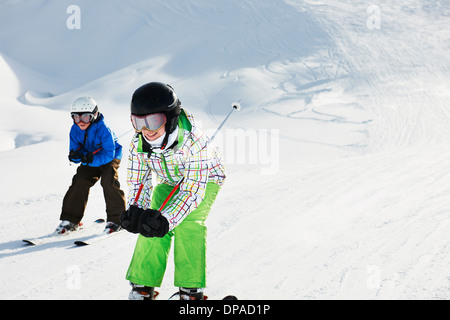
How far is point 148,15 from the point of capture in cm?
2134

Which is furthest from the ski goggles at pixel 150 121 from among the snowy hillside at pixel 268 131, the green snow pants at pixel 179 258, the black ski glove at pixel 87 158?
the black ski glove at pixel 87 158

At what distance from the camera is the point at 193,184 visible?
3330mm

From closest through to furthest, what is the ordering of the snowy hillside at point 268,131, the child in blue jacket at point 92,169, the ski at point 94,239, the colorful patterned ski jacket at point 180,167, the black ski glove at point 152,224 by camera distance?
the black ski glove at point 152,224
the colorful patterned ski jacket at point 180,167
the snowy hillside at point 268,131
the ski at point 94,239
the child in blue jacket at point 92,169

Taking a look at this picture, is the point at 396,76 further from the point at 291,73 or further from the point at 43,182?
the point at 43,182

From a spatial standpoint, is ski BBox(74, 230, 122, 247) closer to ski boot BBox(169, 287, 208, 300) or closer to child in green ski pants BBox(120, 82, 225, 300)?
child in green ski pants BBox(120, 82, 225, 300)

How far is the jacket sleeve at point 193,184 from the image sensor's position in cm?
328

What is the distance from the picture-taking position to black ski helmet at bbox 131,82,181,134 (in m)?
3.13

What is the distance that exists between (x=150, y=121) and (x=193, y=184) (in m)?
0.52

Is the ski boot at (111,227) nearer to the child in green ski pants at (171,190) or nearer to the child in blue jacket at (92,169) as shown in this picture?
the child in blue jacket at (92,169)

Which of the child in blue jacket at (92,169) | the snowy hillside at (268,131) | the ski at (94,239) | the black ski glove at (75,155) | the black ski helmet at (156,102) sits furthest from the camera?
the child in blue jacket at (92,169)

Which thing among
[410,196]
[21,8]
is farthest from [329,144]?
[21,8]

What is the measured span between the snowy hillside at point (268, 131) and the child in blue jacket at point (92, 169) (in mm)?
361

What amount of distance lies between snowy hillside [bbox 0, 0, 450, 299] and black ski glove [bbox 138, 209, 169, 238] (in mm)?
1024

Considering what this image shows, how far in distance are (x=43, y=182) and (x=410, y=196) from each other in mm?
5472
